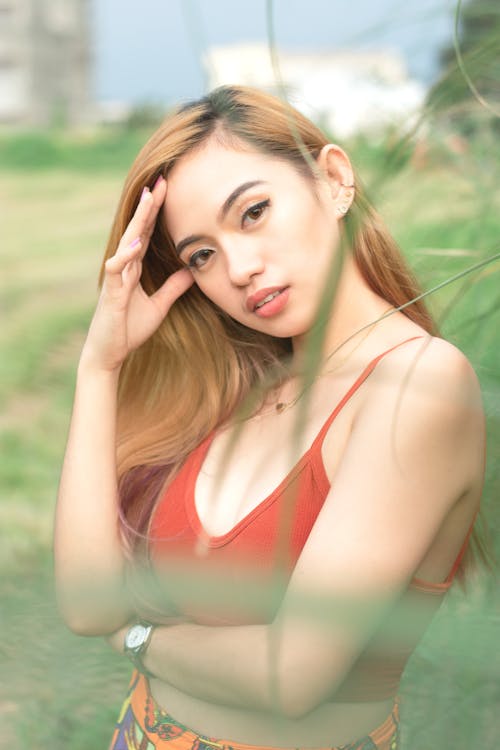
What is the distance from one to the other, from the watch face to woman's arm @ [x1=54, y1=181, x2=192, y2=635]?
26 mm

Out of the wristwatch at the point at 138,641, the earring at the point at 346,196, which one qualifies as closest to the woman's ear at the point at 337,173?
the earring at the point at 346,196

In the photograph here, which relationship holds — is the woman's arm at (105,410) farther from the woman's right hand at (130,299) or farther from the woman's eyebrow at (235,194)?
the woman's eyebrow at (235,194)

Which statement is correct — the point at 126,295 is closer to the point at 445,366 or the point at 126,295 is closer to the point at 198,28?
the point at 445,366

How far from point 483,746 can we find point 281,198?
0.56 m

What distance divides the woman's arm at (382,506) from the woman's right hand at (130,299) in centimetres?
40

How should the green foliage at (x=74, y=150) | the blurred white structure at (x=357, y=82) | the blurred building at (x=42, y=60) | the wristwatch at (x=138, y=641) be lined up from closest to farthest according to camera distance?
the blurred white structure at (x=357, y=82) → the wristwatch at (x=138, y=641) → the green foliage at (x=74, y=150) → the blurred building at (x=42, y=60)

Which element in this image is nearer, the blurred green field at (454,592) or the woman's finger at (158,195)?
the blurred green field at (454,592)

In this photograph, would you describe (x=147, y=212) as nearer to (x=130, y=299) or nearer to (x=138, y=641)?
(x=130, y=299)

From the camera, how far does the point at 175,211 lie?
124 cm

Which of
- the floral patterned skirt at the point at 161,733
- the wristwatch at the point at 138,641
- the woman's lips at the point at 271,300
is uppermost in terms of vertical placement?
the woman's lips at the point at 271,300

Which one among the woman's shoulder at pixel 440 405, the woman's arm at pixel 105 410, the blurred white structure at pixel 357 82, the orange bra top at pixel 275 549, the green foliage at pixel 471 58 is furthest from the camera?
the woman's arm at pixel 105 410

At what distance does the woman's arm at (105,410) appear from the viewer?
4.23ft

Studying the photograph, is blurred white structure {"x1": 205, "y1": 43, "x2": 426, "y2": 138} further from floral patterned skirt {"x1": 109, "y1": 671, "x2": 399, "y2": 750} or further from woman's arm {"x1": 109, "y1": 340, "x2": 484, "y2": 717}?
floral patterned skirt {"x1": 109, "y1": 671, "x2": 399, "y2": 750}

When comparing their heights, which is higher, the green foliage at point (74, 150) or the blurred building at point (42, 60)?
the blurred building at point (42, 60)
